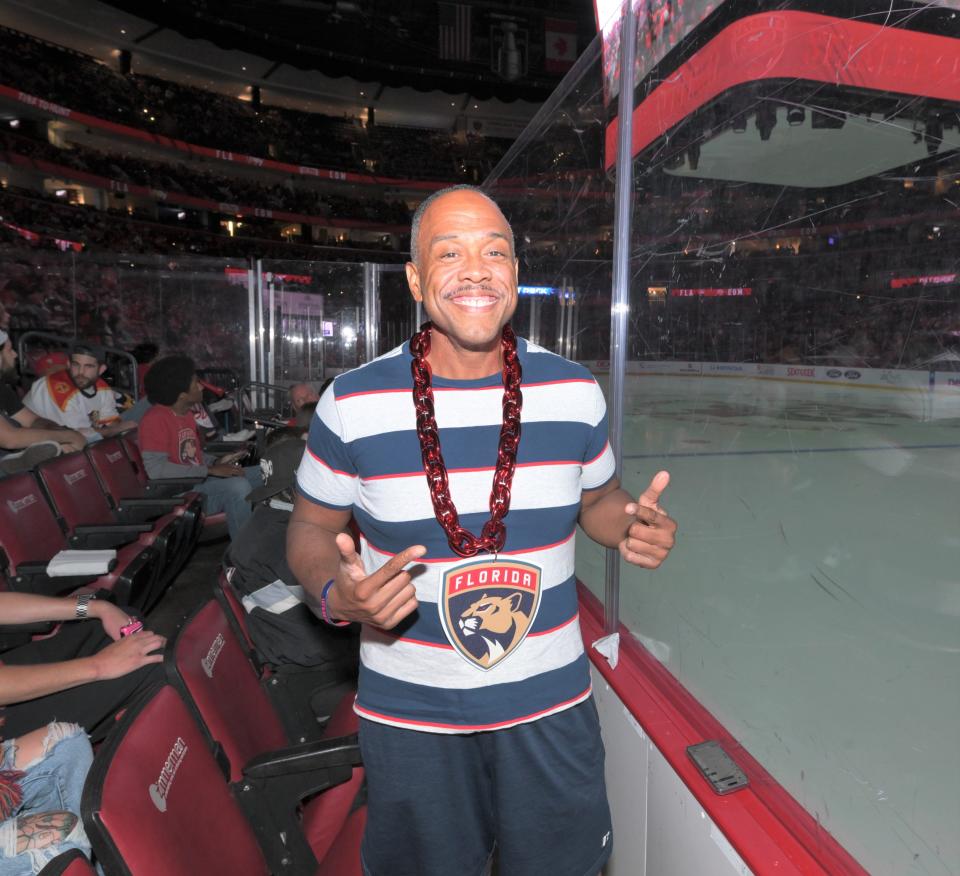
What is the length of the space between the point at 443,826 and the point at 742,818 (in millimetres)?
453

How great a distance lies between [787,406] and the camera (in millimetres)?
1271

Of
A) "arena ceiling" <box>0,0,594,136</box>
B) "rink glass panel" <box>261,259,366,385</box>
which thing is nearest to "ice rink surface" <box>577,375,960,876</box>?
"rink glass panel" <box>261,259,366,385</box>

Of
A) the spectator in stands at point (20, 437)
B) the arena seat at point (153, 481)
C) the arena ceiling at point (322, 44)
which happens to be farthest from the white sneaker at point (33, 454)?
the arena ceiling at point (322, 44)

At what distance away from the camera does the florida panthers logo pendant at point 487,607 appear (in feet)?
3.20

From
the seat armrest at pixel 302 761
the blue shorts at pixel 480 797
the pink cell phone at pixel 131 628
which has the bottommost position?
the pink cell phone at pixel 131 628

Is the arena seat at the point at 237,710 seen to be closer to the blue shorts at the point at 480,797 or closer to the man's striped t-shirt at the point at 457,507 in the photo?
the blue shorts at the point at 480,797

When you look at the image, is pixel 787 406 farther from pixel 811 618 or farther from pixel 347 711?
pixel 347 711

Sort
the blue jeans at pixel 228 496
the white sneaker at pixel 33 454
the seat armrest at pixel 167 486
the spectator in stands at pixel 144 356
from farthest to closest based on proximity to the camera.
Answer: the spectator in stands at pixel 144 356 < the blue jeans at pixel 228 496 < the seat armrest at pixel 167 486 < the white sneaker at pixel 33 454

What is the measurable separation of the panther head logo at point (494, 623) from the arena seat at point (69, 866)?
1.79 ft

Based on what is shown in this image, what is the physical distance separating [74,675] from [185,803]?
680 mm

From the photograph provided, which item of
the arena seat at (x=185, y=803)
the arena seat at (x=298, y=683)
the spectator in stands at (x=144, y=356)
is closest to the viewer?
the arena seat at (x=185, y=803)

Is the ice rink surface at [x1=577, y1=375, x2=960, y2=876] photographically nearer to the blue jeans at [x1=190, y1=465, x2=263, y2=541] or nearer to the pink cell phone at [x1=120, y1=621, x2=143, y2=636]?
the pink cell phone at [x1=120, y1=621, x2=143, y2=636]

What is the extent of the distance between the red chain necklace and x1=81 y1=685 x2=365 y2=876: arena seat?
1.89 feet

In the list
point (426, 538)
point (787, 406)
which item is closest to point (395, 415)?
point (426, 538)
